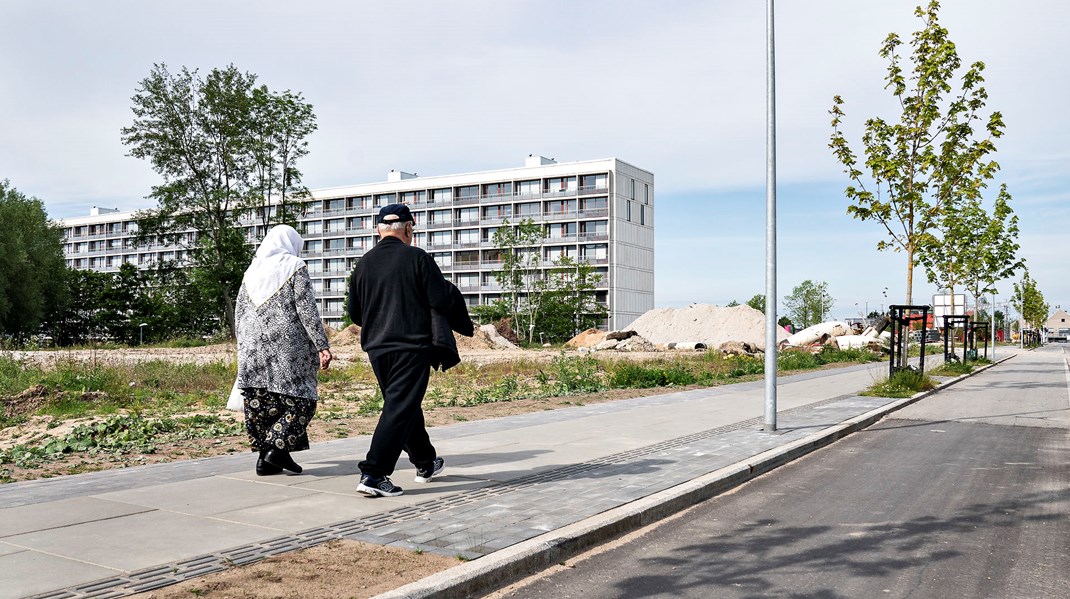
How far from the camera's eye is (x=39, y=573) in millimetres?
4035

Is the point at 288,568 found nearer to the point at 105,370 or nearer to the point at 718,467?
the point at 718,467

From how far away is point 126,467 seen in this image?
Result: 24.3ft

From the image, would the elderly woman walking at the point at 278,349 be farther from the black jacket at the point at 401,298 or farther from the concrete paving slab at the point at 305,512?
the concrete paving slab at the point at 305,512

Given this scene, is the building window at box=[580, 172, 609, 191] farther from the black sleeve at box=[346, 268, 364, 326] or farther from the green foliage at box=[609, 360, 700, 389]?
the black sleeve at box=[346, 268, 364, 326]

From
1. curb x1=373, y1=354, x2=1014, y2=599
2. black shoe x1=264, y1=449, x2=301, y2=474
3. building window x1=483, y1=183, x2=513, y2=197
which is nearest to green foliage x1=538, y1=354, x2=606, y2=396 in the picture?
curb x1=373, y1=354, x2=1014, y2=599

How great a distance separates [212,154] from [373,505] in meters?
44.3

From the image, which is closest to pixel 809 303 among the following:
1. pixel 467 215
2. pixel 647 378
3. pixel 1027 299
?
pixel 1027 299

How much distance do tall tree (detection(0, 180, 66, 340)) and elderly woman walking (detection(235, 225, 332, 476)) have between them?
163 ft

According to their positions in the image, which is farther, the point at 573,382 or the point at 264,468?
the point at 573,382

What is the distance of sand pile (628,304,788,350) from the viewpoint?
5138cm

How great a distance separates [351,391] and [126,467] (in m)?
8.94

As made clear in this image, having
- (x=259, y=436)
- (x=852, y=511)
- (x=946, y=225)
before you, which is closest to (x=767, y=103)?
(x=852, y=511)

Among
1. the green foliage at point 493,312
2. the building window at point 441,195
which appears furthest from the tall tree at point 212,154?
the building window at point 441,195

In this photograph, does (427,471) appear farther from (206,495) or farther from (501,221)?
(501,221)
